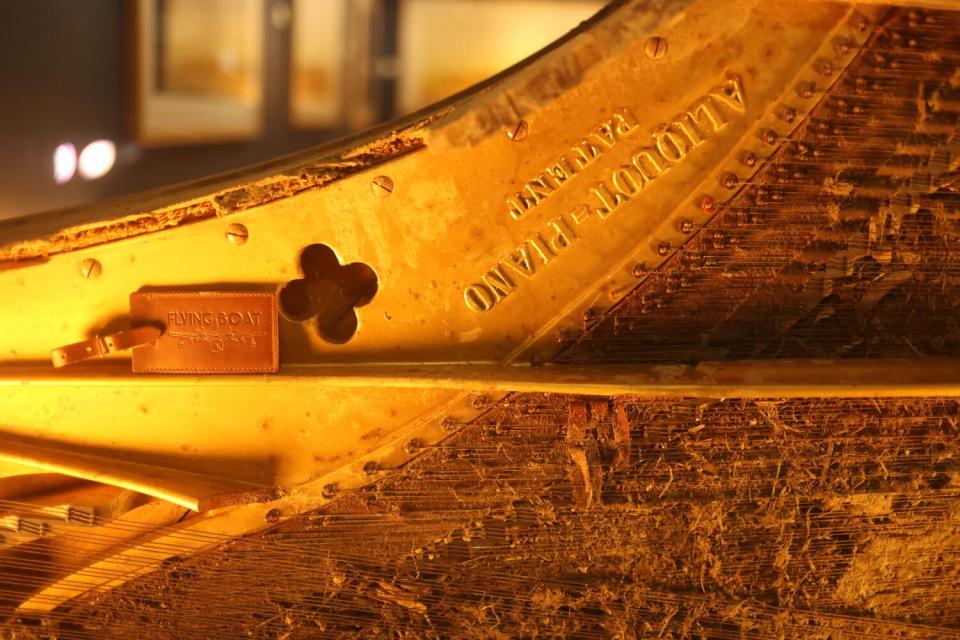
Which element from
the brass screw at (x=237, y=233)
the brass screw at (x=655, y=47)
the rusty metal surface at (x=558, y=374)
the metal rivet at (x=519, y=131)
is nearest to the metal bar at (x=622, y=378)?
the rusty metal surface at (x=558, y=374)

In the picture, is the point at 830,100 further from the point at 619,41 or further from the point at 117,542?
the point at 117,542

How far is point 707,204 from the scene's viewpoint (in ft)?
4.77

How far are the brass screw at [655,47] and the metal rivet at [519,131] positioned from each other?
272 millimetres

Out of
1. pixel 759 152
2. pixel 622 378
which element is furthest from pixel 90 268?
pixel 759 152

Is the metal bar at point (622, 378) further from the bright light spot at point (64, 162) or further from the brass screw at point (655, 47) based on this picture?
the bright light spot at point (64, 162)

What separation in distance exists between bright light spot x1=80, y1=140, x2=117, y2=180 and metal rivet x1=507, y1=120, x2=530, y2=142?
1331 mm

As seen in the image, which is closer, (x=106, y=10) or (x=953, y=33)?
(x=953, y=33)

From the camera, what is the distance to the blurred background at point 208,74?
202cm

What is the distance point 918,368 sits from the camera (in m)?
1.41

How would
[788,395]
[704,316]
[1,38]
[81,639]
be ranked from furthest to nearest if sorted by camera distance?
[1,38], [81,639], [704,316], [788,395]

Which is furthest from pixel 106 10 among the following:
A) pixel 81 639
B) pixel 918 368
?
pixel 918 368

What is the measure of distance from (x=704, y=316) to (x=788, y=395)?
0.74ft

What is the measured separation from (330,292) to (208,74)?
0.99 meters

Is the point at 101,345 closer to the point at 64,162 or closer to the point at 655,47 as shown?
the point at 64,162
